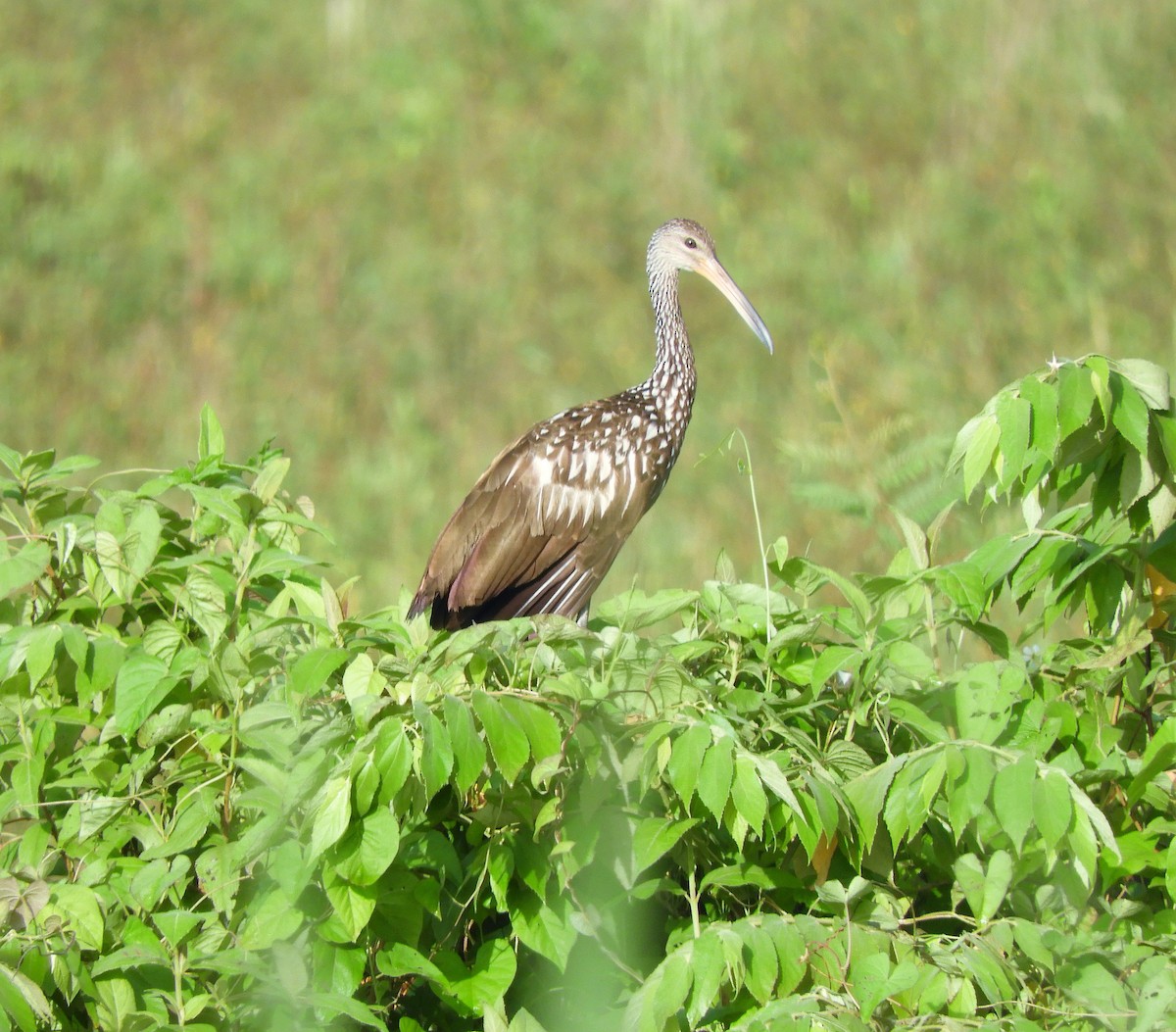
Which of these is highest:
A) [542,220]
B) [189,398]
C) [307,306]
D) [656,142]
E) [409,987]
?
[656,142]

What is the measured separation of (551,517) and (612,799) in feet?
6.29

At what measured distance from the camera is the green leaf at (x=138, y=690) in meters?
2.23

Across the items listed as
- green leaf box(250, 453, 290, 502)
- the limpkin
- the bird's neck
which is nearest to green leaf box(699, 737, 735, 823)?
green leaf box(250, 453, 290, 502)

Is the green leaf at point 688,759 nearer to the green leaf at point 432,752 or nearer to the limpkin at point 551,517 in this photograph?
the green leaf at point 432,752

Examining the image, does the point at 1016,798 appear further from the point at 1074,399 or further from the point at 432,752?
the point at 432,752

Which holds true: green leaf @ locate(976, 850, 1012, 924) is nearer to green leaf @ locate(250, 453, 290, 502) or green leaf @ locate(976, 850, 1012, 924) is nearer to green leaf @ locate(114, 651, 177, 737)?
green leaf @ locate(114, 651, 177, 737)

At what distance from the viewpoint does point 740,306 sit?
14.9ft

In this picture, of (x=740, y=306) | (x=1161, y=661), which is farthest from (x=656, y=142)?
(x=1161, y=661)

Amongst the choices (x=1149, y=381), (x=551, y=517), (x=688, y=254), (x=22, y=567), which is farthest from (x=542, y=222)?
(x=1149, y=381)

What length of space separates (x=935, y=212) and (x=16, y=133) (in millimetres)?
5315

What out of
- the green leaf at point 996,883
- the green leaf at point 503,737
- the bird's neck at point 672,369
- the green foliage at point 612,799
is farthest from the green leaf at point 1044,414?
the bird's neck at point 672,369

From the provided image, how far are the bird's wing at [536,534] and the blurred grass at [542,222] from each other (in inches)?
50.4

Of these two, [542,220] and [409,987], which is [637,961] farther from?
[542,220]

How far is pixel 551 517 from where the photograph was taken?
13.3ft
